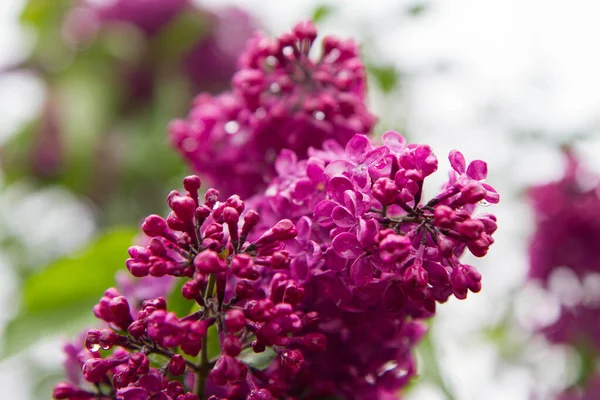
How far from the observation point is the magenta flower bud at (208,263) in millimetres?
679

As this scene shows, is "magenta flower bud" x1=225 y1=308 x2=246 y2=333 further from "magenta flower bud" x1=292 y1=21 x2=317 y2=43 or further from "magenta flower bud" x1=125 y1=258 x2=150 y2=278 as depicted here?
"magenta flower bud" x1=292 y1=21 x2=317 y2=43

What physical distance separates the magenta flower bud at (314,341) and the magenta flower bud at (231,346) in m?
0.08

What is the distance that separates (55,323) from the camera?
118 cm

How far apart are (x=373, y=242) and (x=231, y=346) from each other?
6.9 inches

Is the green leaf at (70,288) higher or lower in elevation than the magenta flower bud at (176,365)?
higher

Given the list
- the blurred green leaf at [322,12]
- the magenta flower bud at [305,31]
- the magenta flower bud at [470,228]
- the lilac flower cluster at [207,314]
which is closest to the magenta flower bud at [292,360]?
the lilac flower cluster at [207,314]

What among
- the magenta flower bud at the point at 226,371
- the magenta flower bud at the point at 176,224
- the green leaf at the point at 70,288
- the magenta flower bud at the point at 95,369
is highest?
the green leaf at the point at 70,288

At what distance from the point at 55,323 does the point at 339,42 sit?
66 cm

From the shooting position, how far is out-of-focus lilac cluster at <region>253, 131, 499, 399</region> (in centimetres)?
71

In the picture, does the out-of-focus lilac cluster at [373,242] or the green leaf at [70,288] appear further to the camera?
the green leaf at [70,288]

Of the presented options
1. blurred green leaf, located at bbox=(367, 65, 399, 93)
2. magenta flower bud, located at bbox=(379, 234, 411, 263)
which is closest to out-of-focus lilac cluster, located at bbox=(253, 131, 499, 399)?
magenta flower bud, located at bbox=(379, 234, 411, 263)

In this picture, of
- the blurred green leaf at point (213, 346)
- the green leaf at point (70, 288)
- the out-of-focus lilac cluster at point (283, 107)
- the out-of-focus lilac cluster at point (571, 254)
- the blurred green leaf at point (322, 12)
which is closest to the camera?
the blurred green leaf at point (213, 346)

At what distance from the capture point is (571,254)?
1625 millimetres

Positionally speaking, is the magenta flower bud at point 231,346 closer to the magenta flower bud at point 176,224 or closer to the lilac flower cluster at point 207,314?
the lilac flower cluster at point 207,314
